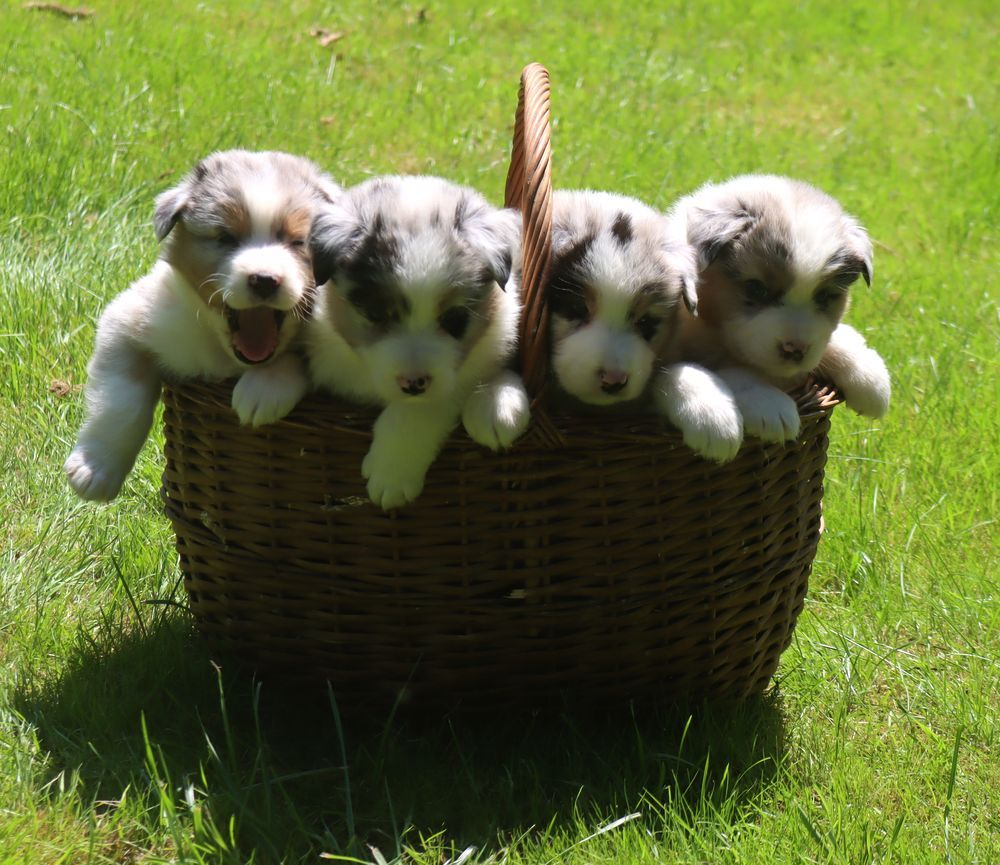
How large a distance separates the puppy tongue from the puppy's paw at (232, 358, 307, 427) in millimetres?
226

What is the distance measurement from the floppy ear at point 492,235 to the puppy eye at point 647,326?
395 mm

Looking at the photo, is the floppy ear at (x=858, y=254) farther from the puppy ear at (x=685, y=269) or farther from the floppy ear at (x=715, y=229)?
the puppy ear at (x=685, y=269)

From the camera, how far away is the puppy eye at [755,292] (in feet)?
12.0

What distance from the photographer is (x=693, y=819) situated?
3.20 m

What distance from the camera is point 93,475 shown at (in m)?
3.55

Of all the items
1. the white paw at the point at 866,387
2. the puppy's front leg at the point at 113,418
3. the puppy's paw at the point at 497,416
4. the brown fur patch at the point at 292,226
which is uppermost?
the brown fur patch at the point at 292,226

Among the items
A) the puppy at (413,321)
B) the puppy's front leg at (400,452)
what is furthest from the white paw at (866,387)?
the puppy's front leg at (400,452)

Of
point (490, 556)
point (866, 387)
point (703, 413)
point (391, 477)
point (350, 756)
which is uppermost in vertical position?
point (703, 413)

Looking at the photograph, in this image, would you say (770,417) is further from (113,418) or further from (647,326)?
(113,418)

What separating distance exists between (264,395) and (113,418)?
688 millimetres

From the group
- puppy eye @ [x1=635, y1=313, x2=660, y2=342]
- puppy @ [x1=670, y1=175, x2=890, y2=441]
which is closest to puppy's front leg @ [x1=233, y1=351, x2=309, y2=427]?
puppy eye @ [x1=635, y1=313, x2=660, y2=342]

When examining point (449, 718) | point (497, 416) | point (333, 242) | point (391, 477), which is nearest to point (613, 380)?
point (497, 416)

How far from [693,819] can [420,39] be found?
24.3 ft

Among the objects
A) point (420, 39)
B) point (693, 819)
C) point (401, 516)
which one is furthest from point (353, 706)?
point (420, 39)
